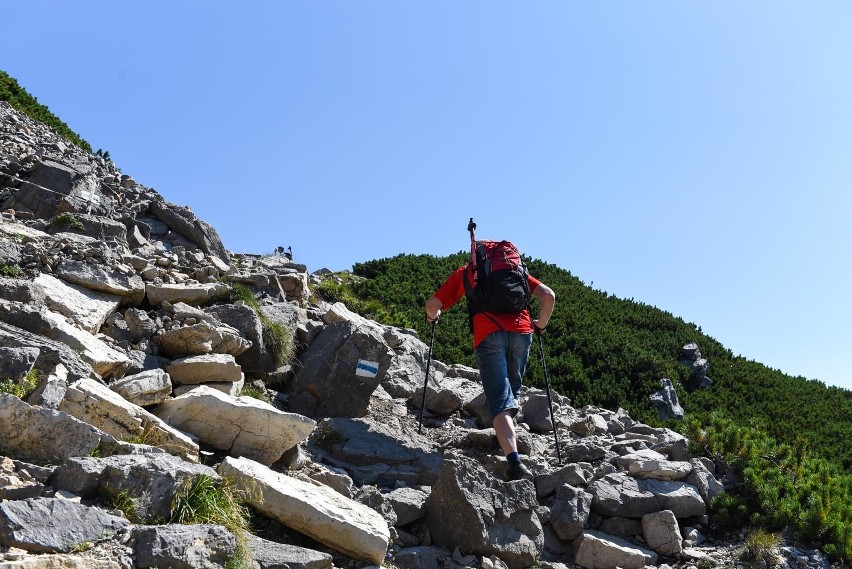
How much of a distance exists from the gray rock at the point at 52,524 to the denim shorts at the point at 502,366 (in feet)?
13.0

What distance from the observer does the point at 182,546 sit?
4.30 m

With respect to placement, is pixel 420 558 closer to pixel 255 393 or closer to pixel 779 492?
pixel 255 393

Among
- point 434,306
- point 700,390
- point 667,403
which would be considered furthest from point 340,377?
point 700,390

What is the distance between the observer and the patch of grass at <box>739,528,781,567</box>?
7043 mm

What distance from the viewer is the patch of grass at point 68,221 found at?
381 inches

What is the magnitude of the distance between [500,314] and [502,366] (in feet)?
1.86

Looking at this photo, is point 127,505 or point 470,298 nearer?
point 127,505

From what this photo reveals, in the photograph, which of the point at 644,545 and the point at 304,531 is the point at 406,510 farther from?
the point at 644,545

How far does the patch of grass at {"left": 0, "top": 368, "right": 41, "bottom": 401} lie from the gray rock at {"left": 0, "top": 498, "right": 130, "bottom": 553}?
1.38m

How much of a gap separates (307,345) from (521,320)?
2.81m

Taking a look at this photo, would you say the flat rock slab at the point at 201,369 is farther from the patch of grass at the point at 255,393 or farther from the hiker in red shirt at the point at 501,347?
the hiker in red shirt at the point at 501,347

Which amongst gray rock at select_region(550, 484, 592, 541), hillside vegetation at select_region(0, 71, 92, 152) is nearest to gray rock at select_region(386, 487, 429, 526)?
gray rock at select_region(550, 484, 592, 541)

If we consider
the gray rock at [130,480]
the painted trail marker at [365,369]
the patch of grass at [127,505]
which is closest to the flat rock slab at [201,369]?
the painted trail marker at [365,369]

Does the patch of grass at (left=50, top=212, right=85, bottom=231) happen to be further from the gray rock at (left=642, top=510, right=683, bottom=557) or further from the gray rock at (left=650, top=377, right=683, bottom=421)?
Result: the gray rock at (left=650, top=377, right=683, bottom=421)
